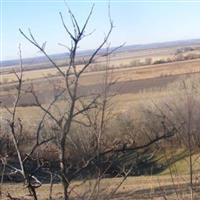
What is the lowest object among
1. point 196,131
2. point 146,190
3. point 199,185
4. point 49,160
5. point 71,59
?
point 146,190

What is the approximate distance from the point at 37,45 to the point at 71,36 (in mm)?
177

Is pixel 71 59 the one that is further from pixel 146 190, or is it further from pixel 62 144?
pixel 146 190

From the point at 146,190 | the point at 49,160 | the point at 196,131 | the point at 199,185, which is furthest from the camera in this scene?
the point at 146,190

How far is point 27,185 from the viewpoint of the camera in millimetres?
2686

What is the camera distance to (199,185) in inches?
531

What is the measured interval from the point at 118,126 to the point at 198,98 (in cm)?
404

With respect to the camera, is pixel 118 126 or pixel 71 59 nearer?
pixel 71 59

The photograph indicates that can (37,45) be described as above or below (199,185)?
Answer: above

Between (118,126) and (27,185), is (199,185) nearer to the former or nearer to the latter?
(27,185)

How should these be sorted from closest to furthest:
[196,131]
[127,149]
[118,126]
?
[127,149] → [196,131] → [118,126]

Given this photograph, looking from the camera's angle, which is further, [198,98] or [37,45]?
[198,98]

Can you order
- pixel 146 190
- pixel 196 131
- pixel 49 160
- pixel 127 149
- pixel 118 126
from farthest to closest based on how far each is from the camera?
pixel 118 126 → pixel 146 190 → pixel 196 131 → pixel 49 160 → pixel 127 149

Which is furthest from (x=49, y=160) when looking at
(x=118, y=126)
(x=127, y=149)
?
(x=118, y=126)

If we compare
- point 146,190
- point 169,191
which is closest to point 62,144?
point 169,191
